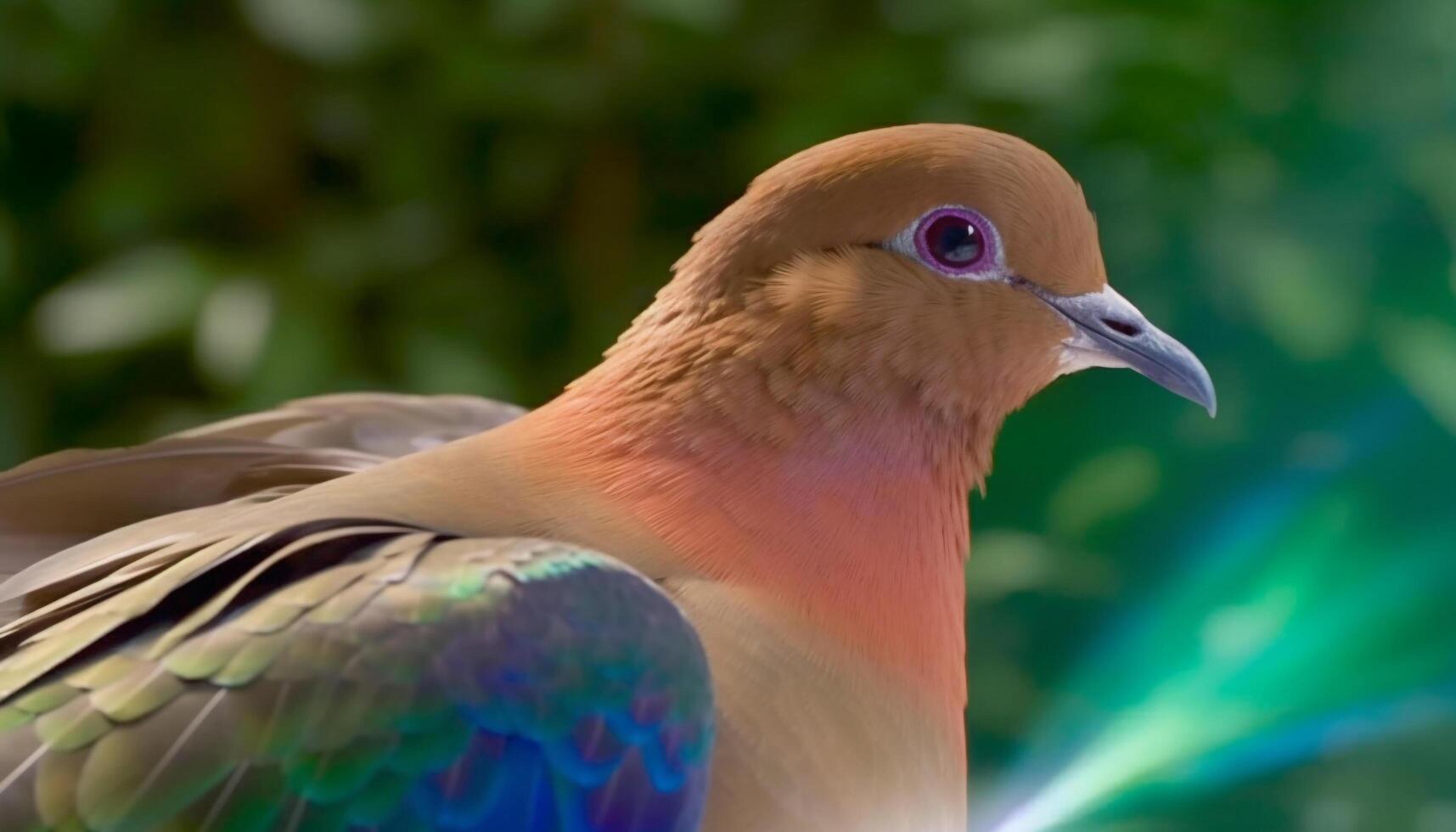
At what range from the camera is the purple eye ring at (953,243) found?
1162 millimetres

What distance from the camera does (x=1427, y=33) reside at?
56.5 inches

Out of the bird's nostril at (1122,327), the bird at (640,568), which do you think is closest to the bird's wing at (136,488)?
the bird at (640,568)

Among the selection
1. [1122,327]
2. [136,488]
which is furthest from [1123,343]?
[136,488]

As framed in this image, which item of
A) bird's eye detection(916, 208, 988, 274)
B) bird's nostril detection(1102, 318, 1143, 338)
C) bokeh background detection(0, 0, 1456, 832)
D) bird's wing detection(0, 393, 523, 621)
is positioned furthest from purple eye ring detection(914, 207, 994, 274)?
bird's wing detection(0, 393, 523, 621)

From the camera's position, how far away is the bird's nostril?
1192 millimetres

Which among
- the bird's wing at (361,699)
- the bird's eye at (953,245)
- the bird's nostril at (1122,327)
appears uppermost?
the bird's nostril at (1122,327)

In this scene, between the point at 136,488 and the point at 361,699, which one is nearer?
the point at 361,699

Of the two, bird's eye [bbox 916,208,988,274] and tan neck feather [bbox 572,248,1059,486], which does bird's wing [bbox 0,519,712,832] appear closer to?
tan neck feather [bbox 572,248,1059,486]

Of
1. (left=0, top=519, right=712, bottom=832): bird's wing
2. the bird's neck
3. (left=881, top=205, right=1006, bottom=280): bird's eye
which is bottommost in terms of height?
(left=0, top=519, right=712, bottom=832): bird's wing

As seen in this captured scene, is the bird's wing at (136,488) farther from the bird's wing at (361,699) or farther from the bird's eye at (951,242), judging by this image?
the bird's eye at (951,242)

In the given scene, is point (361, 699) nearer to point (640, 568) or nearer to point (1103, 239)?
point (640, 568)

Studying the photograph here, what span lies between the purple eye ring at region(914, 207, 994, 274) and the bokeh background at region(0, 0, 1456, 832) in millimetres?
296

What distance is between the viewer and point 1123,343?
1188 mm

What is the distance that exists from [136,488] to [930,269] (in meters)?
0.63
